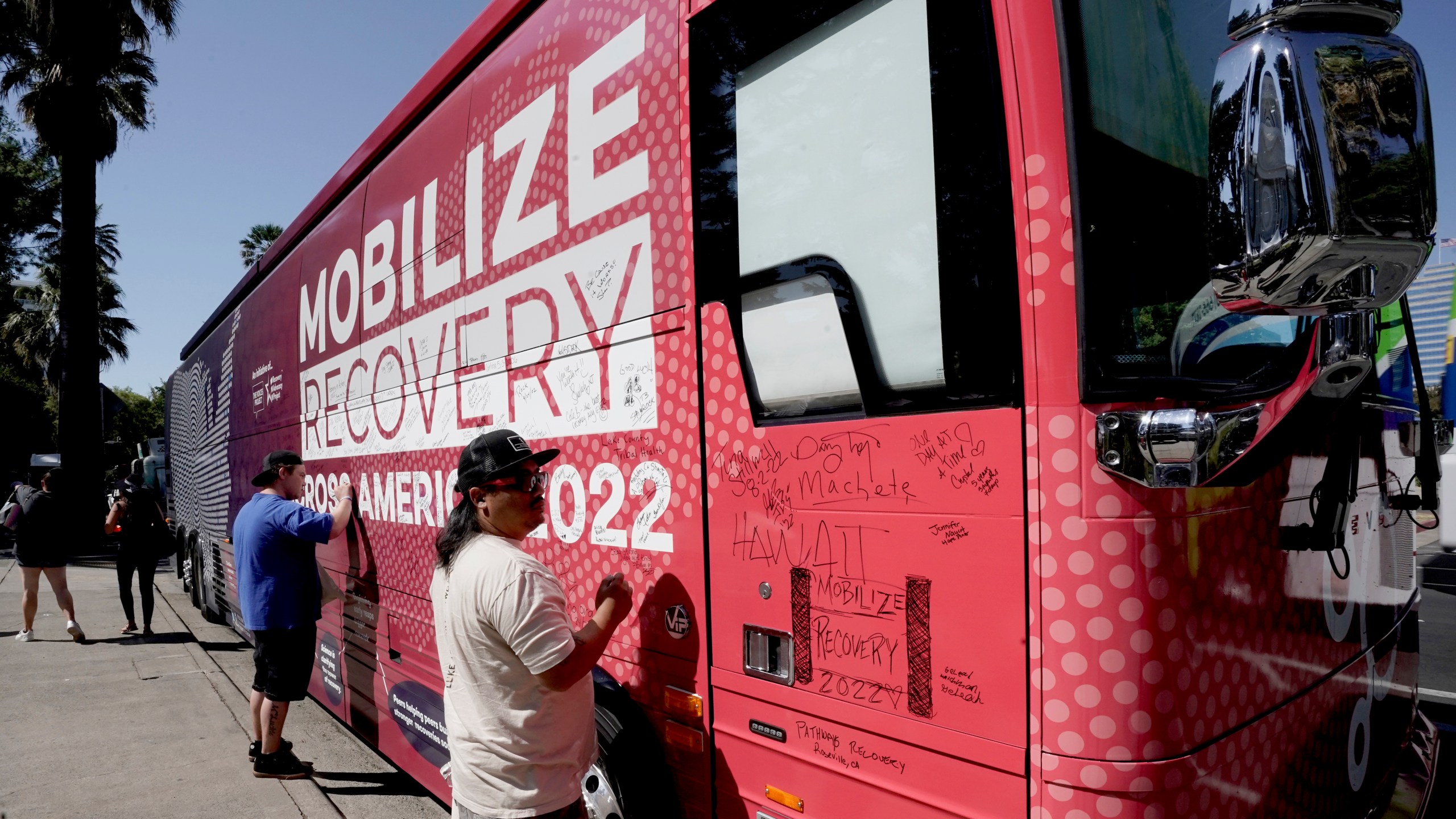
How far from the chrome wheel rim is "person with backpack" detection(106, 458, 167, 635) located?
974 centimetres

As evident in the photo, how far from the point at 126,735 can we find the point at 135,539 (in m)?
4.89

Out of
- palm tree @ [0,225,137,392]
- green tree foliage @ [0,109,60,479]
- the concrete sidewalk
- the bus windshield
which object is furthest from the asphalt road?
palm tree @ [0,225,137,392]

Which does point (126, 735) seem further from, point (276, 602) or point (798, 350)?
point (798, 350)

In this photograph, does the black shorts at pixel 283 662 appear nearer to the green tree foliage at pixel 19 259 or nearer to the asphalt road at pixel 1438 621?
the asphalt road at pixel 1438 621

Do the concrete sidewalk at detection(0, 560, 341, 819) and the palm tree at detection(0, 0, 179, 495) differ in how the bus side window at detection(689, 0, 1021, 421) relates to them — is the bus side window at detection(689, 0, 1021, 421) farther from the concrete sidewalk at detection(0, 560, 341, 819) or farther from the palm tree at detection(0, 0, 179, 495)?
the palm tree at detection(0, 0, 179, 495)

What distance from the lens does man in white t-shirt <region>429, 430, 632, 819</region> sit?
90.6 inches

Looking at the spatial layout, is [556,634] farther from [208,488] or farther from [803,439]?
[208,488]

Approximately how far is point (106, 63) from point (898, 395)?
22421 millimetres

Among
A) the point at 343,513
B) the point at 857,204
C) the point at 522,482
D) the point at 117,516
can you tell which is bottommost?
the point at 117,516

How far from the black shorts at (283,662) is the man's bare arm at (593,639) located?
3717 mm

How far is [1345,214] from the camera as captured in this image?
113 cm

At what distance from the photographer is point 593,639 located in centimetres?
232

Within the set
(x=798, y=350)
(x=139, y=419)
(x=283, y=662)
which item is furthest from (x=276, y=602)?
(x=139, y=419)

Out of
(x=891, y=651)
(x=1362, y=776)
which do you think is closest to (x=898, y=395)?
(x=891, y=651)
